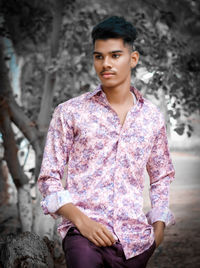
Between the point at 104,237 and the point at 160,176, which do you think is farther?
the point at 160,176

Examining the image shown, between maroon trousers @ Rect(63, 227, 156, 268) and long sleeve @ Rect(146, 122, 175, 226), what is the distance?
21cm

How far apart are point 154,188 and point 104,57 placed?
55cm

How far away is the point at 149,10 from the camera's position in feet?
11.6

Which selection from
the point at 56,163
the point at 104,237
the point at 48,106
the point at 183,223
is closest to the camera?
the point at 104,237

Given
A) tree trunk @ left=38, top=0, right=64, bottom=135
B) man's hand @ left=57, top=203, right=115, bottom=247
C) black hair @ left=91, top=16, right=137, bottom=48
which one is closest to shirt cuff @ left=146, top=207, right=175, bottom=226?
man's hand @ left=57, top=203, right=115, bottom=247

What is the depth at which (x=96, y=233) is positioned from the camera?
4.30 feet

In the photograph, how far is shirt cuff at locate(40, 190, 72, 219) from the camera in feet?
4.47

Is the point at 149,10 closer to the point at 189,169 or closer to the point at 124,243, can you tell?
the point at 189,169

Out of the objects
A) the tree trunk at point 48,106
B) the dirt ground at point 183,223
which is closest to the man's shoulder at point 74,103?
the tree trunk at point 48,106

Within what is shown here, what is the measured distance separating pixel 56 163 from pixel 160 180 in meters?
0.45

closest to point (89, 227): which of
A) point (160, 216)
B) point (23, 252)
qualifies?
point (160, 216)

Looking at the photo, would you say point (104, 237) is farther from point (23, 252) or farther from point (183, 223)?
point (183, 223)

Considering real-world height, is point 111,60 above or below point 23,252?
above

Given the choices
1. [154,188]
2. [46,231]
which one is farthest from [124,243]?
[46,231]
